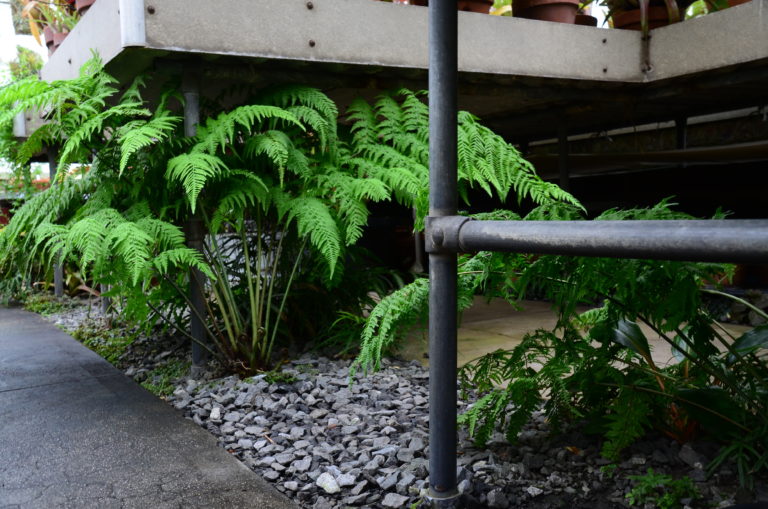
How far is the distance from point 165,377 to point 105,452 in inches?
45.1

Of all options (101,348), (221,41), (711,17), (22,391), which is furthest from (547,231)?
(101,348)

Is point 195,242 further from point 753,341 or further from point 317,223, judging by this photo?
point 753,341

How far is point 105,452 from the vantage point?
2113mm

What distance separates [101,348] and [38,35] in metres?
2.77

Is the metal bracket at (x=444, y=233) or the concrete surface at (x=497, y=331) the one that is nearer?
the metal bracket at (x=444, y=233)

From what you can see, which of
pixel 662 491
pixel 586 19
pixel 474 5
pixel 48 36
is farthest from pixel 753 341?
pixel 48 36

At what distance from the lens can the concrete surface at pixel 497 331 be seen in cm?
357

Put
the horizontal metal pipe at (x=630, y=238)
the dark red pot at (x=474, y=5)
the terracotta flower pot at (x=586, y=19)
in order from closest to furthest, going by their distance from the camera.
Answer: the horizontal metal pipe at (x=630, y=238)
the dark red pot at (x=474, y=5)
the terracotta flower pot at (x=586, y=19)

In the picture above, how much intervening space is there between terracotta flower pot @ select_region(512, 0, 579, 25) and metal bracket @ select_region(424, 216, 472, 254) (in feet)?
10.0

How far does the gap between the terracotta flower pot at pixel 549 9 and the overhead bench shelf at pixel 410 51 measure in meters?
0.18

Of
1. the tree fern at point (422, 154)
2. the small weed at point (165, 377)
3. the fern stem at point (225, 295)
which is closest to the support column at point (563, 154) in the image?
the tree fern at point (422, 154)

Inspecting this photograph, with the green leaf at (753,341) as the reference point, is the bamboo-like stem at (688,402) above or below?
below

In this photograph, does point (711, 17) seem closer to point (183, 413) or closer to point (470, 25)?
point (470, 25)

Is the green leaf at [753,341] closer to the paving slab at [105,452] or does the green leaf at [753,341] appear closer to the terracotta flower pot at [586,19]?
the paving slab at [105,452]
